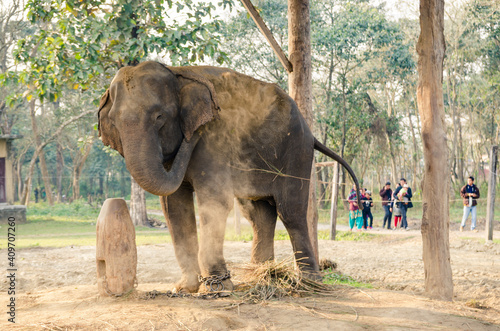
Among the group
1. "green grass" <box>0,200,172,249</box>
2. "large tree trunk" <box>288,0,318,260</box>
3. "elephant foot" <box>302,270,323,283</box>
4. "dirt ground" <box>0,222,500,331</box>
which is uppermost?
"large tree trunk" <box>288,0,318,260</box>

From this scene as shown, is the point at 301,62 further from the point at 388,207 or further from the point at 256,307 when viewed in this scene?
the point at 388,207

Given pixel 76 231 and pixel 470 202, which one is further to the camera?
pixel 76 231

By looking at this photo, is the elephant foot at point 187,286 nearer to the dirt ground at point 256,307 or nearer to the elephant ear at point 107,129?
the dirt ground at point 256,307

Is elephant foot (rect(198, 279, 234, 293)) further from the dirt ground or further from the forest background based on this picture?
the forest background

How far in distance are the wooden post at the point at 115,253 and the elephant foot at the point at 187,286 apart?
0.57m

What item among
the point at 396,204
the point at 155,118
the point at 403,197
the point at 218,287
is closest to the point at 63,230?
the point at 396,204

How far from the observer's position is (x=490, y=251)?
30.2 feet

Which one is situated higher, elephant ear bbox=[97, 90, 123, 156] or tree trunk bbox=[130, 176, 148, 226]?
elephant ear bbox=[97, 90, 123, 156]

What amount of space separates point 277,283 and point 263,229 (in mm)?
1041

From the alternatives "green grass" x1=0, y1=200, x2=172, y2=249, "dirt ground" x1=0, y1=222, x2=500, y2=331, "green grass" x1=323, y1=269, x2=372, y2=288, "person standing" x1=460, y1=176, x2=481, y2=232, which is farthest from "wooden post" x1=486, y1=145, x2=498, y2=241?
"green grass" x1=0, y1=200, x2=172, y2=249

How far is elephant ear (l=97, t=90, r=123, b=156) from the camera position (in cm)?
454

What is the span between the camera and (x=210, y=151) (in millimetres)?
4871

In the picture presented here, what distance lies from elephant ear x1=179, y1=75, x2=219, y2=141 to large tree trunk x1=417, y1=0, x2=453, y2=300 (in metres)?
2.07

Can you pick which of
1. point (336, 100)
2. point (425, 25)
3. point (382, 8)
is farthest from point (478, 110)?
point (425, 25)
